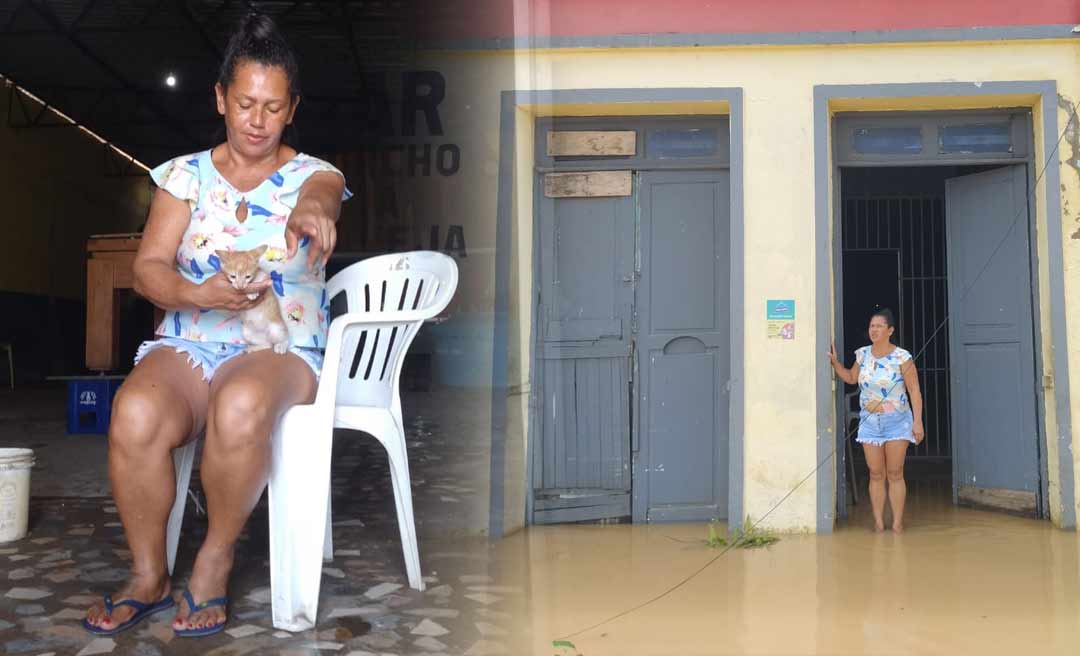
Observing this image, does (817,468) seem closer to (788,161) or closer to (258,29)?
(788,161)

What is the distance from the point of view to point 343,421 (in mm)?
2174

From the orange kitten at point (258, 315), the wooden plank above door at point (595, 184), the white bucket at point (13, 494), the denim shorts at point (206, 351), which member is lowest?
the white bucket at point (13, 494)

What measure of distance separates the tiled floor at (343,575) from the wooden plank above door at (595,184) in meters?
0.93

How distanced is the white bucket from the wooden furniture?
2.41 m

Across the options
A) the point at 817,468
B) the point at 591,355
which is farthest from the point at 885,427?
the point at 591,355

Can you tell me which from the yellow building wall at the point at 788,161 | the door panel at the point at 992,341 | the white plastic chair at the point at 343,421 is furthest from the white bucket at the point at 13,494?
the door panel at the point at 992,341

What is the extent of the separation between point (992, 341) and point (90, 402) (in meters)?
4.75

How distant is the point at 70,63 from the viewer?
9.09 metres

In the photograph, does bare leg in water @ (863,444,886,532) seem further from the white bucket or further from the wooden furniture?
the wooden furniture

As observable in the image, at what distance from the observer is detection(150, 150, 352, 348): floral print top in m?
2.09

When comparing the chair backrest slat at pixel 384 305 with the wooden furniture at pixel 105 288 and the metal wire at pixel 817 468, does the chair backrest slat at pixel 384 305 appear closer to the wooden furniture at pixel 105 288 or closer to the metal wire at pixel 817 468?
the metal wire at pixel 817 468

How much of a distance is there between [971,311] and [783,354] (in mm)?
1112

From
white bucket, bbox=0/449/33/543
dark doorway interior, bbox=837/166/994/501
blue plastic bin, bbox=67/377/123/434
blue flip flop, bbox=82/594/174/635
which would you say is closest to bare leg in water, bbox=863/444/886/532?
dark doorway interior, bbox=837/166/994/501

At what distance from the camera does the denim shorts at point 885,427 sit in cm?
388
